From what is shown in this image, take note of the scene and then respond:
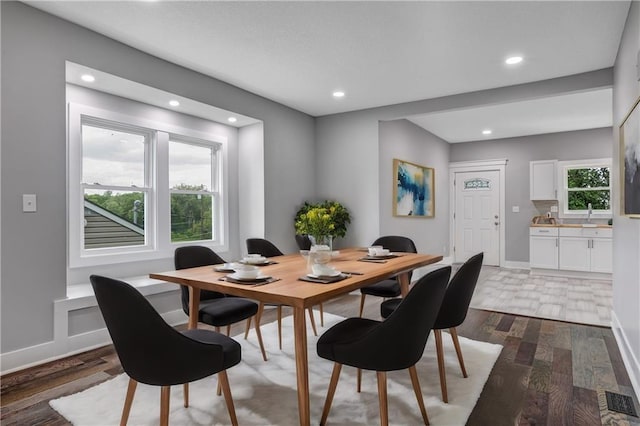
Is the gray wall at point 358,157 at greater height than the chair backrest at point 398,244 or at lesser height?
greater

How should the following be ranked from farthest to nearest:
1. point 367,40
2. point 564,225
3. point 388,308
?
point 564,225, point 367,40, point 388,308

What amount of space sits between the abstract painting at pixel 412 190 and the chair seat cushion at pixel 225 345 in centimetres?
379

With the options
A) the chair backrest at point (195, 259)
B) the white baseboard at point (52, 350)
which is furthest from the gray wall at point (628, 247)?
the white baseboard at point (52, 350)

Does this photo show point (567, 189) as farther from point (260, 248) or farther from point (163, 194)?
point (163, 194)

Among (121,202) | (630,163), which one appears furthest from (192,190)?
(630,163)

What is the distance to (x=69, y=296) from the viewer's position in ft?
9.36

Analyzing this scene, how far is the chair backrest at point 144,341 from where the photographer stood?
4.68 feet

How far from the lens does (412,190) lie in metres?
5.88

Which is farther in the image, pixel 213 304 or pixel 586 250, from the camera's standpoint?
pixel 586 250

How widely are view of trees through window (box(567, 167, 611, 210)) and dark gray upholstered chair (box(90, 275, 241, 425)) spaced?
7.04 metres

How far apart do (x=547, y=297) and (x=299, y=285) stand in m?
4.18

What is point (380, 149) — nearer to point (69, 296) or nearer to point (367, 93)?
point (367, 93)

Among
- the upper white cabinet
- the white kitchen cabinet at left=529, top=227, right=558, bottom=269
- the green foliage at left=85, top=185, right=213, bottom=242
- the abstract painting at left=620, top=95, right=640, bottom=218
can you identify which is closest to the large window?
the green foliage at left=85, top=185, right=213, bottom=242

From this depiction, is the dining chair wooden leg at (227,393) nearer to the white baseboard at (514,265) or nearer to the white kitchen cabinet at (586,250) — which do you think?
the white kitchen cabinet at (586,250)
